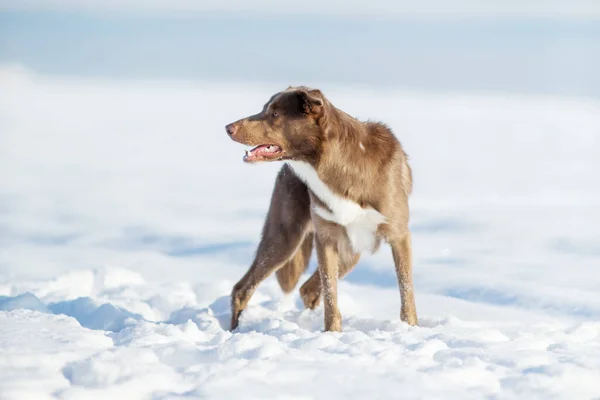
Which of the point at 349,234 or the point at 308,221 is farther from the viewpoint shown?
the point at 308,221

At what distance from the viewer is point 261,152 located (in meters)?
7.45

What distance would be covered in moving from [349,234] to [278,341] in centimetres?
155

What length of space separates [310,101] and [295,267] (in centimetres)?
250

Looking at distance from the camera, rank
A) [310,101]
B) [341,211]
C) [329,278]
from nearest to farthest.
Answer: [310,101], [341,211], [329,278]

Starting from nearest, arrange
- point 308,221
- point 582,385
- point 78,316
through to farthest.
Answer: point 582,385 → point 308,221 → point 78,316

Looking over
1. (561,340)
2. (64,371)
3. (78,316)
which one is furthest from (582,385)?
(78,316)

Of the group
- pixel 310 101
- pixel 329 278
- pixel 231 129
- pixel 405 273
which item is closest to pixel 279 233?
pixel 329 278

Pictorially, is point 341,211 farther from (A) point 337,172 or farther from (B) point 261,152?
(B) point 261,152

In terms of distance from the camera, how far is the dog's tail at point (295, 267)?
9258 millimetres

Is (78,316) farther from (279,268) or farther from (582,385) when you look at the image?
(582,385)

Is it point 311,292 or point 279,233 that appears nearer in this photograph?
point 279,233

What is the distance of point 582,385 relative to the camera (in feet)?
18.7

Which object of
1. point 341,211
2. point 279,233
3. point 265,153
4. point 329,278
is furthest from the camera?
point 279,233

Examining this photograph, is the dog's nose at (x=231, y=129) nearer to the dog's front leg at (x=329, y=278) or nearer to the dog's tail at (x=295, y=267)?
the dog's front leg at (x=329, y=278)
